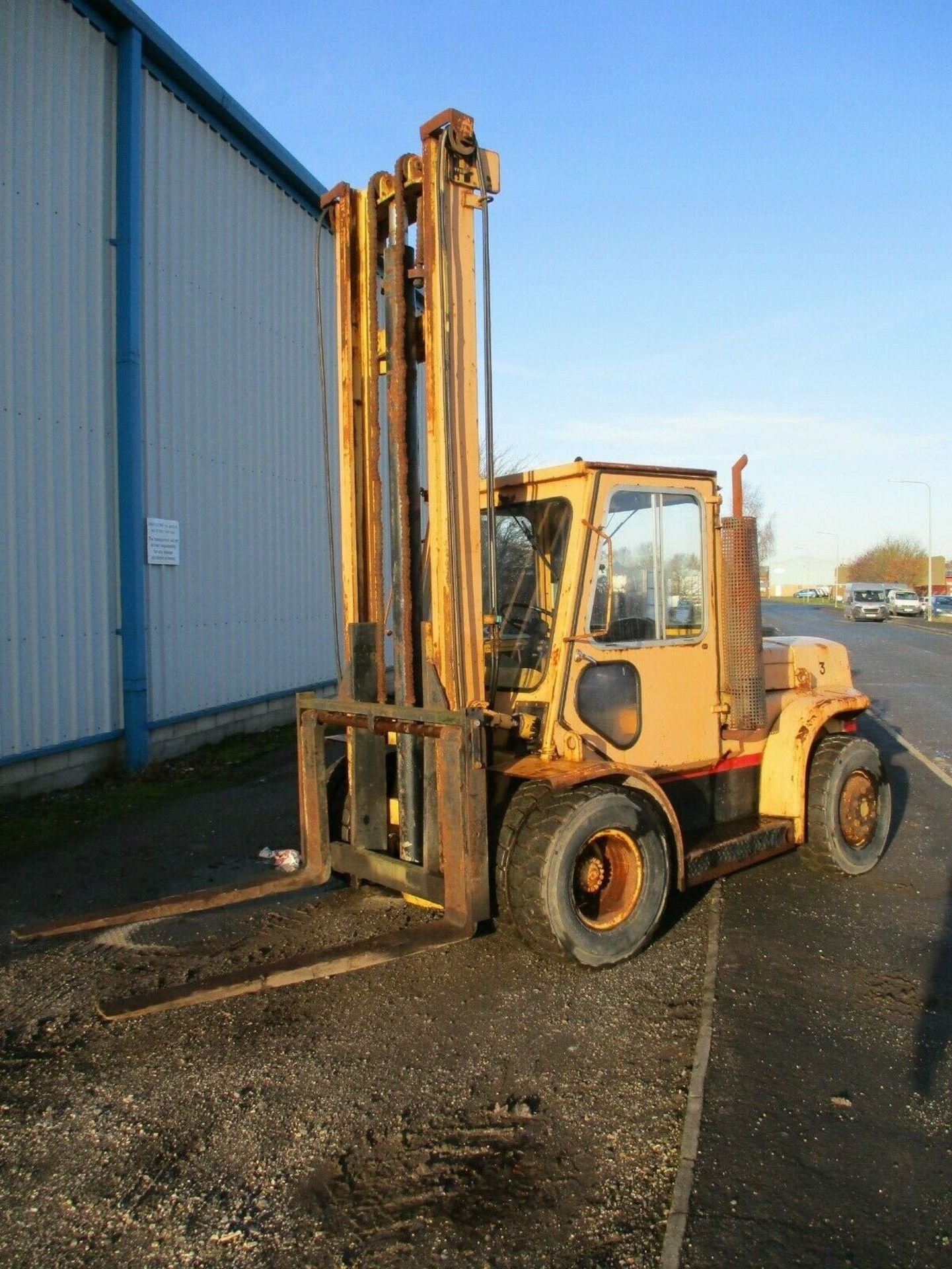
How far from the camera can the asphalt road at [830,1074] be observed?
9.89 ft

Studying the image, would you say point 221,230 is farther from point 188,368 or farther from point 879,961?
point 879,961

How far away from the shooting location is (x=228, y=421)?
12.2m

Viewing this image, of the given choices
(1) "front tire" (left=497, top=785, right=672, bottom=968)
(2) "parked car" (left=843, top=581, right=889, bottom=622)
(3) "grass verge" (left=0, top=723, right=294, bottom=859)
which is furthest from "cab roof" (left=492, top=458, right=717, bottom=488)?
(2) "parked car" (left=843, top=581, right=889, bottom=622)

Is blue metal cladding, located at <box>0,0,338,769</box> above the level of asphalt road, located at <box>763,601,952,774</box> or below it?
above

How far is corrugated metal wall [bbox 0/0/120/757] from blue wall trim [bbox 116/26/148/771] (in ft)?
0.34

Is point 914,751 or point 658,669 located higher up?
point 658,669

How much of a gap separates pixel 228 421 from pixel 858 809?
8718mm

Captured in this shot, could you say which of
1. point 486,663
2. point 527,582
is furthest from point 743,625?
point 486,663

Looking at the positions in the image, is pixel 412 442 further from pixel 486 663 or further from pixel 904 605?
pixel 904 605

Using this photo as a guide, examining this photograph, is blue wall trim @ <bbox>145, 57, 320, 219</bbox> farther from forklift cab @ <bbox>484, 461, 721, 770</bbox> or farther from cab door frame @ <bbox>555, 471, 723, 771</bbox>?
cab door frame @ <bbox>555, 471, 723, 771</bbox>

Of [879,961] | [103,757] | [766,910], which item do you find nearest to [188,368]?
[103,757]

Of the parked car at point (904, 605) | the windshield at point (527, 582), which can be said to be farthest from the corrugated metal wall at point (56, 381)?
the parked car at point (904, 605)

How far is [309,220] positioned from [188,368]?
14.4ft

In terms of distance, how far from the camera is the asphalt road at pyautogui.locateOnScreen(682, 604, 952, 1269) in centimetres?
302
